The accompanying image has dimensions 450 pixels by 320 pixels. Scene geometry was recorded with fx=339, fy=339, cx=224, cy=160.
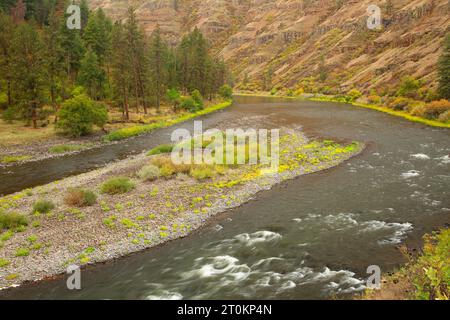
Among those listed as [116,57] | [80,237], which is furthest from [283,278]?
[116,57]

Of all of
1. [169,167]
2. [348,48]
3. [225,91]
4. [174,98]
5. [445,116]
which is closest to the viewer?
[169,167]

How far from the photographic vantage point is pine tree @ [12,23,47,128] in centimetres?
4431

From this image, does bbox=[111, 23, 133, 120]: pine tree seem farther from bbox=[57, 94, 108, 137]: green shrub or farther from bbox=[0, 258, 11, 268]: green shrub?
bbox=[0, 258, 11, 268]: green shrub

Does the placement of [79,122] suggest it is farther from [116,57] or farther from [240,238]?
[240,238]

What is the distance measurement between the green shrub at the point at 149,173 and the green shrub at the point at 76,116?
22.1 m

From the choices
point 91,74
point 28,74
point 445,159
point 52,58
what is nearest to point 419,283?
point 445,159

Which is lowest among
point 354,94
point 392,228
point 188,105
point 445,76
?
point 392,228

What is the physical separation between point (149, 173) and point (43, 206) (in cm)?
820

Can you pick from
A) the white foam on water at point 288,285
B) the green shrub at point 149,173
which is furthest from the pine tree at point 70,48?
the white foam on water at point 288,285

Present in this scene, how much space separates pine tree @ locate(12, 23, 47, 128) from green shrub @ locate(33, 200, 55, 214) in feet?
97.3

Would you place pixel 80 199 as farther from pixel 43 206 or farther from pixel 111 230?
pixel 111 230

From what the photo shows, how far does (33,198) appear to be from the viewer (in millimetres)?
23266

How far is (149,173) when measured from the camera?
88.5 ft
